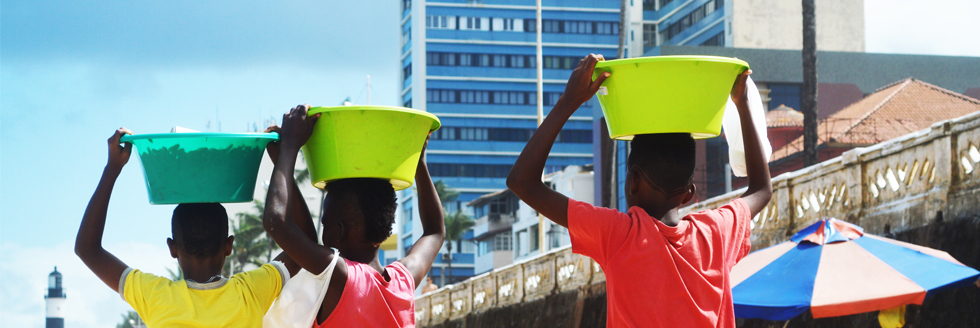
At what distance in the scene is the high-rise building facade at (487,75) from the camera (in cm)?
8662

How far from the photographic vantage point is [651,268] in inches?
117

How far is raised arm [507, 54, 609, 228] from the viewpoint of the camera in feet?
9.79

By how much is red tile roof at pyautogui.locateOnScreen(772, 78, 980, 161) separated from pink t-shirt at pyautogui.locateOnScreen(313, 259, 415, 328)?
36.3 metres

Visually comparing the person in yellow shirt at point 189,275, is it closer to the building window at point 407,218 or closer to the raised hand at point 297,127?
the raised hand at point 297,127

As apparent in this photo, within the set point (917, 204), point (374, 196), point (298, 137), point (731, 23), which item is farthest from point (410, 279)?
point (731, 23)

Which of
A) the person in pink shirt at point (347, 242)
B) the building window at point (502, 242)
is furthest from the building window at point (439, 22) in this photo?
the person in pink shirt at point (347, 242)

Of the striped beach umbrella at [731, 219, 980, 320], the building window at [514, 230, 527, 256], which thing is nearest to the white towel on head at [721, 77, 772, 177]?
the striped beach umbrella at [731, 219, 980, 320]

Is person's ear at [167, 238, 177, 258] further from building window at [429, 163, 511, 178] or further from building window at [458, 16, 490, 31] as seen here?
building window at [458, 16, 490, 31]

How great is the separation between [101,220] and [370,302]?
99 cm

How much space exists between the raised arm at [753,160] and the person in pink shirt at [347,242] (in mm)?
1173

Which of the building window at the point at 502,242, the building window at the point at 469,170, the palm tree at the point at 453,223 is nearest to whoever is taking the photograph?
the palm tree at the point at 453,223

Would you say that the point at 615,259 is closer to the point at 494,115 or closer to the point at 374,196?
the point at 374,196

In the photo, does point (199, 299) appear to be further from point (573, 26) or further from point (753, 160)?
point (573, 26)

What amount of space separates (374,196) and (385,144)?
177 millimetres
